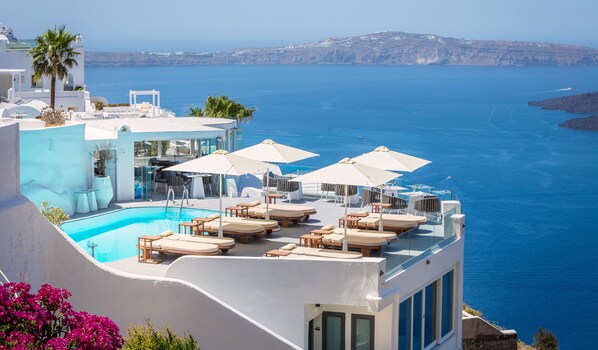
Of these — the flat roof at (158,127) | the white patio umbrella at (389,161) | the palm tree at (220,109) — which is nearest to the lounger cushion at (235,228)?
the white patio umbrella at (389,161)

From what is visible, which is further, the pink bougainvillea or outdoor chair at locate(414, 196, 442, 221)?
outdoor chair at locate(414, 196, 442, 221)

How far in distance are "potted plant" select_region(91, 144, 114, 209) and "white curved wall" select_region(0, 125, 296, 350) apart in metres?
6.76

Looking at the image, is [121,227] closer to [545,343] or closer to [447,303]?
[447,303]

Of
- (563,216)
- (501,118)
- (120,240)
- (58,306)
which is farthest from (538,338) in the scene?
(501,118)

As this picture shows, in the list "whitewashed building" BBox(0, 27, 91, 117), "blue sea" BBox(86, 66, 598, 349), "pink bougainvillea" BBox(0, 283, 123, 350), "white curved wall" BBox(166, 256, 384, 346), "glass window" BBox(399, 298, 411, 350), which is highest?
"whitewashed building" BBox(0, 27, 91, 117)

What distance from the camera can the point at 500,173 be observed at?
8988cm

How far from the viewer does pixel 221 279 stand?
14.8m

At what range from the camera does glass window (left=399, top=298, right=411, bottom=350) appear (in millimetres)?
15516

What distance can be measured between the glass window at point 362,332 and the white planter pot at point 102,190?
28.2 feet

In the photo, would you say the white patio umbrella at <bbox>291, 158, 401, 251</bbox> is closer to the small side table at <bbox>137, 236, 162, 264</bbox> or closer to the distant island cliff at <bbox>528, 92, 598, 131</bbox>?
the small side table at <bbox>137, 236, 162, 264</bbox>

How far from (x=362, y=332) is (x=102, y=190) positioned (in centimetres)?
876

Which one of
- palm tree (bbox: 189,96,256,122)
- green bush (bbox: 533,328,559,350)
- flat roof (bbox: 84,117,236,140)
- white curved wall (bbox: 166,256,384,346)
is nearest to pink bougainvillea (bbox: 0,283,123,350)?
white curved wall (bbox: 166,256,384,346)

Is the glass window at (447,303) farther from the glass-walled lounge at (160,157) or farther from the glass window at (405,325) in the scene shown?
the glass-walled lounge at (160,157)

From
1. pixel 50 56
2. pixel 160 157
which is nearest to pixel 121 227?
pixel 160 157
